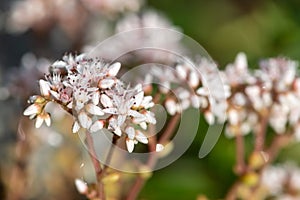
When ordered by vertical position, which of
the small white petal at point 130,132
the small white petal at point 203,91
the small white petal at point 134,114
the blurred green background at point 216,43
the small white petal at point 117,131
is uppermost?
the blurred green background at point 216,43

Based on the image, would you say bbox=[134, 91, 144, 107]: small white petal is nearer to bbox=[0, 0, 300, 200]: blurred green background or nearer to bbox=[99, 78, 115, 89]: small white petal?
bbox=[99, 78, 115, 89]: small white petal

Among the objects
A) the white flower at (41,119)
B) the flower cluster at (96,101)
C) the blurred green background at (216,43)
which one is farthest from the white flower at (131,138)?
the blurred green background at (216,43)

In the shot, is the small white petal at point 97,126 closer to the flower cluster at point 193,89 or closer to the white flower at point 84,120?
the white flower at point 84,120

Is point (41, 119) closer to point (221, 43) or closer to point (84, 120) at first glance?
point (84, 120)

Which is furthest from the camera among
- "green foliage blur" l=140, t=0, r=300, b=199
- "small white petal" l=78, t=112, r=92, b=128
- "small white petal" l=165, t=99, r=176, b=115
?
"green foliage blur" l=140, t=0, r=300, b=199

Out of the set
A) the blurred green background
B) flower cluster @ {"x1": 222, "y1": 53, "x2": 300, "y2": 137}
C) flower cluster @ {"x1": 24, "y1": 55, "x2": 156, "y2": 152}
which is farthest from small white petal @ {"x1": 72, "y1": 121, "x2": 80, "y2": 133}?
the blurred green background

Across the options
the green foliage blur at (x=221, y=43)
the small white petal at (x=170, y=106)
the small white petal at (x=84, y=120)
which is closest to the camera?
the small white petal at (x=84, y=120)

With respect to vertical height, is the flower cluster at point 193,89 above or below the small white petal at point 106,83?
above

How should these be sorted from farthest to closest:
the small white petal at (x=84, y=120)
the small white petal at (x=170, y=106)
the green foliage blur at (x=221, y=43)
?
the green foliage blur at (x=221, y=43), the small white petal at (x=170, y=106), the small white petal at (x=84, y=120)

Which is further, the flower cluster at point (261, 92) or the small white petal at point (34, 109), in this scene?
the flower cluster at point (261, 92)
